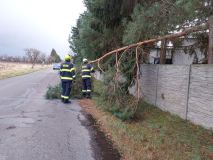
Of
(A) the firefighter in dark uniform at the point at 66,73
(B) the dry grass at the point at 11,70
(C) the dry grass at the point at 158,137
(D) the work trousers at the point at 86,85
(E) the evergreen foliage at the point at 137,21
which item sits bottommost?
(B) the dry grass at the point at 11,70

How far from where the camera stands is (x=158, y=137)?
8008 mm

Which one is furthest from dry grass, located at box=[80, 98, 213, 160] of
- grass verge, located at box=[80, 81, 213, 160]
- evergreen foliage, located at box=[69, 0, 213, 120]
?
evergreen foliage, located at box=[69, 0, 213, 120]

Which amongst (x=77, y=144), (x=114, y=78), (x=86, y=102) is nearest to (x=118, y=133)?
(x=77, y=144)

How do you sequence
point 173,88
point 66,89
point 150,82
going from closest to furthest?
point 173,88
point 150,82
point 66,89

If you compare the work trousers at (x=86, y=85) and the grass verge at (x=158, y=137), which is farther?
the work trousers at (x=86, y=85)

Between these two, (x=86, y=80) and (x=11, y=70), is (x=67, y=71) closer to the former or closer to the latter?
(x=86, y=80)

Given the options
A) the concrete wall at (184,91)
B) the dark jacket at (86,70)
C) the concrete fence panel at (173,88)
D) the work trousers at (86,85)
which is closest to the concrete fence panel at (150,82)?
the concrete wall at (184,91)

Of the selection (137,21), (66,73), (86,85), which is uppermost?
(137,21)

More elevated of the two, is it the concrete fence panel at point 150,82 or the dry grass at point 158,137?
the concrete fence panel at point 150,82

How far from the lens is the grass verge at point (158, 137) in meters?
6.64

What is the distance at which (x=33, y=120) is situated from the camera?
9.78 metres

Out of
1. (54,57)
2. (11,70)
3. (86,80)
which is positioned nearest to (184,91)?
(86,80)

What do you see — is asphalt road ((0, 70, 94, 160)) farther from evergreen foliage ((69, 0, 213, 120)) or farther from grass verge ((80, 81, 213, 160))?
evergreen foliage ((69, 0, 213, 120))

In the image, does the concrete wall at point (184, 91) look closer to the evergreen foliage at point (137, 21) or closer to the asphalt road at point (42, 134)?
the evergreen foliage at point (137, 21)
